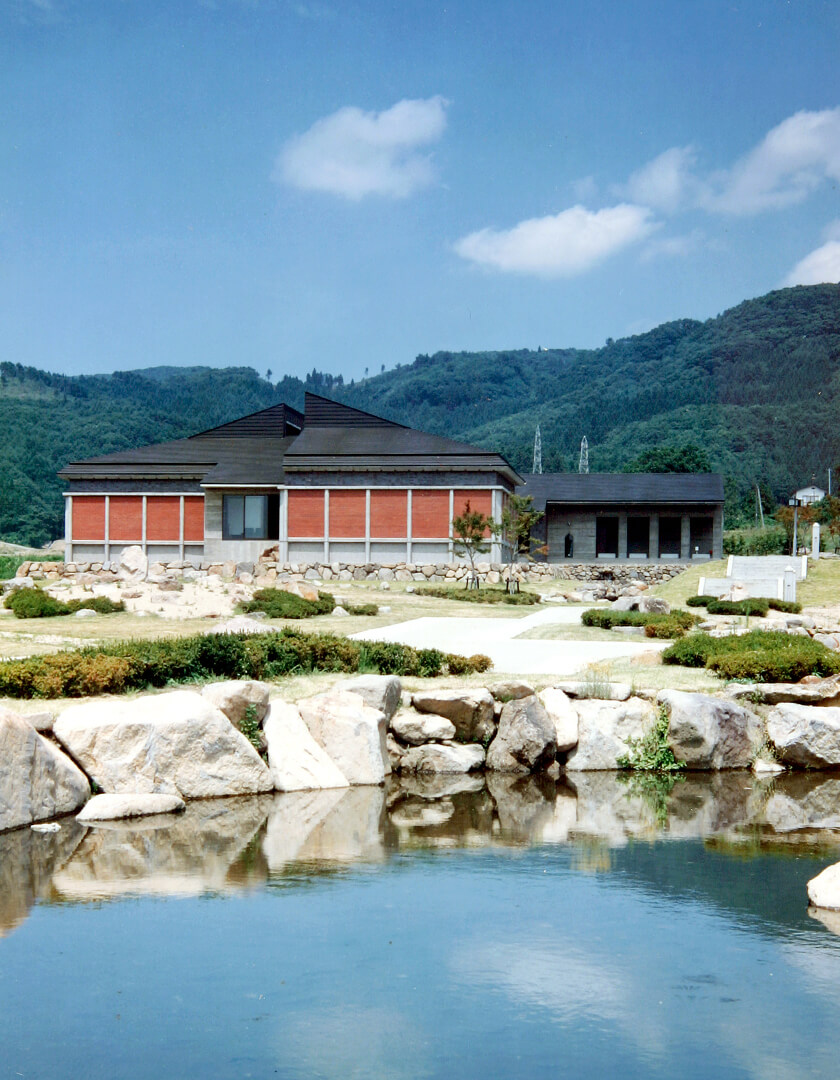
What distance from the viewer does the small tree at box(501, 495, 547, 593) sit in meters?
40.9

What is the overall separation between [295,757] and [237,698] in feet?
2.97

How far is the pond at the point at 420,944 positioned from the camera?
5.64 m

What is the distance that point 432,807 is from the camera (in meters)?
11.2

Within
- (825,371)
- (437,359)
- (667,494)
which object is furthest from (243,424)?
(437,359)

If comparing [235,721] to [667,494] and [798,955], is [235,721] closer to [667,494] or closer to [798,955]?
[798,955]

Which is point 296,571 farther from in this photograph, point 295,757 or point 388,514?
point 295,757

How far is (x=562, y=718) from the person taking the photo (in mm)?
13125

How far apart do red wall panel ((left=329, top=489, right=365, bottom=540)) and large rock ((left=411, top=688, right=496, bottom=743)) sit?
101 feet

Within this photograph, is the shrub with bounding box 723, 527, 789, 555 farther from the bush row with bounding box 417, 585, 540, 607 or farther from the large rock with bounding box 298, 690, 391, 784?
the large rock with bounding box 298, 690, 391, 784

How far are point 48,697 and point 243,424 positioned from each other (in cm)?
4223

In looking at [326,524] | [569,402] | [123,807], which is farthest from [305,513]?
[569,402]

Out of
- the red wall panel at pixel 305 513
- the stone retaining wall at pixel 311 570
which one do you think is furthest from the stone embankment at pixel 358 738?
the red wall panel at pixel 305 513

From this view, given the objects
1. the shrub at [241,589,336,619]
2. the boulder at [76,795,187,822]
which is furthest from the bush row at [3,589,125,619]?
the boulder at [76,795,187,822]

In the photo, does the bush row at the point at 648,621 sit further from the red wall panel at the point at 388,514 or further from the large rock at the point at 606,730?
the red wall panel at the point at 388,514
